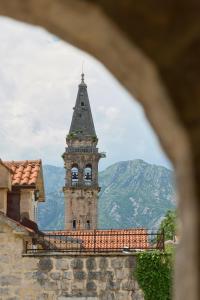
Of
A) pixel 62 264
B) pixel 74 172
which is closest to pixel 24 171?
pixel 62 264

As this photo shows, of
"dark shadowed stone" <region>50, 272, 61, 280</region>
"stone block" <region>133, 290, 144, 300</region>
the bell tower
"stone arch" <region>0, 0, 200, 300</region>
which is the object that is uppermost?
the bell tower

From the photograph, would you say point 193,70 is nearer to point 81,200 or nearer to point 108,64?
point 108,64

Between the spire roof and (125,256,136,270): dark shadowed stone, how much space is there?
197 ft

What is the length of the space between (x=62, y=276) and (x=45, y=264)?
0.55 meters

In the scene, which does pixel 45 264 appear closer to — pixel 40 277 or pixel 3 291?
pixel 40 277

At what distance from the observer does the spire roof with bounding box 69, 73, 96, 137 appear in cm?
8118

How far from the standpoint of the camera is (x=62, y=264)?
19953 millimetres

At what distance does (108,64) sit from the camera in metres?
3.36

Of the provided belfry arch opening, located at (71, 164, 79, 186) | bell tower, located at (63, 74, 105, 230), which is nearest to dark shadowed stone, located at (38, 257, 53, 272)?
bell tower, located at (63, 74, 105, 230)

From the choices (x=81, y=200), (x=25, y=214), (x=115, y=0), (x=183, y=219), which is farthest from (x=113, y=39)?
(x=81, y=200)

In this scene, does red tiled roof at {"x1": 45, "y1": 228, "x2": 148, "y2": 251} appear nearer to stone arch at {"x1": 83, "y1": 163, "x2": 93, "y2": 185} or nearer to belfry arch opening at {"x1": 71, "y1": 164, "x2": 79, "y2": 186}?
belfry arch opening at {"x1": 71, "y1": 164, "x2": 79, "y2": 186}

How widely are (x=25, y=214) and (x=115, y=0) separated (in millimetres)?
20803

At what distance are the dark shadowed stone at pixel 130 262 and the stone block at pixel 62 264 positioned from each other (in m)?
1.54

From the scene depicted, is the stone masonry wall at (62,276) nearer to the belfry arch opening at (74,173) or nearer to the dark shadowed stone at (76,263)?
the dark shadowed stone at (76,263)
